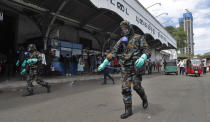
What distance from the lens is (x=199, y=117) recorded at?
9.52 ft

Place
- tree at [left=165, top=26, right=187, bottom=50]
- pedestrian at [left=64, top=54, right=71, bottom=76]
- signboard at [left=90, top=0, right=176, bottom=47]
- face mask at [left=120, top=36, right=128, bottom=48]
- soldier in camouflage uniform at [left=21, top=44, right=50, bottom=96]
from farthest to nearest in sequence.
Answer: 1. tree at [left=165, top=26, right=187, bottom=50]
2. pedestrian at [left=64, top=54, right=71, bottom=76]
3. signboard at [left=90, top=0, right=176, bottom=47]
4. soldier in camouflage uniform at [left=21, top=44, right=50, bottom=96]
5. face mask at [left=120, top=36, right=128, bottom=48]

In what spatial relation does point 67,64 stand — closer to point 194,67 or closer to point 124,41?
point 124,41

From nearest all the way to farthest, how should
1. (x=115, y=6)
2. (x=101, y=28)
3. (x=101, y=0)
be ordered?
(x=101, y=0)
(x=115, y=6)
(x=101, y=28)

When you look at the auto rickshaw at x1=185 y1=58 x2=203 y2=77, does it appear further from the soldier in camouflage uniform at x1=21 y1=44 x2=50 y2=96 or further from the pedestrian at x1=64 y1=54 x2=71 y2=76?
the soldier in camouflage uniform at x1=21 y1=44 x2=50 y2=96

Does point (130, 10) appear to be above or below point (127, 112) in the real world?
above

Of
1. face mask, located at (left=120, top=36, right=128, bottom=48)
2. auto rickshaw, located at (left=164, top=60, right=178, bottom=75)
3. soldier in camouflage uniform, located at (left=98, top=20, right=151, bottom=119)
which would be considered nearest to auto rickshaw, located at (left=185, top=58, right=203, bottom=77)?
auto rickshaw, located at (left=164, top=60, right=178, bottom=75)

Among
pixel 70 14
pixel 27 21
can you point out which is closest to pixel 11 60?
pixel 27 21

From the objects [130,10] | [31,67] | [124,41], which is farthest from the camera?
[130,10]

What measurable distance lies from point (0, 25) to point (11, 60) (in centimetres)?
407

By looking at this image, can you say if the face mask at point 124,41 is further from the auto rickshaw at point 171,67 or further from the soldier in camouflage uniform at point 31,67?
the auto rickshaw at point 171,67

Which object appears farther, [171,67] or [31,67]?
[171,67]

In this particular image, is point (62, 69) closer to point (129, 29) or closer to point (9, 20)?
point (9, 20)

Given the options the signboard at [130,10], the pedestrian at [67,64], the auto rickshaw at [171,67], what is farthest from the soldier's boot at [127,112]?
the auto rickshaw at [171,67]

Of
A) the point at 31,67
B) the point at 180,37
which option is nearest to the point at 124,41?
the point at 31,67
